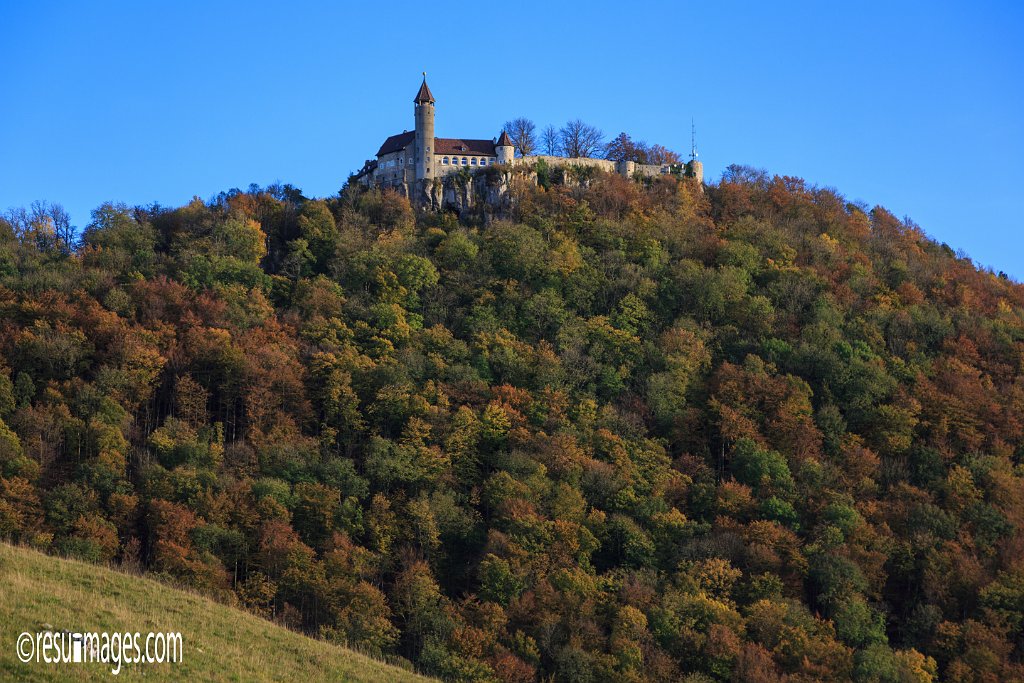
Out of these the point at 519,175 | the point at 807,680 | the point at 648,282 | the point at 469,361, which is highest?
the point at 519,175

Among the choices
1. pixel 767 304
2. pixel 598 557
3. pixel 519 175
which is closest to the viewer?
pixel 598 557

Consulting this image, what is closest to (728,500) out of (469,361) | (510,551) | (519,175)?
(510,551)

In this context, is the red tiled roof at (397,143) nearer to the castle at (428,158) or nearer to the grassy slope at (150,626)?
the castle at (428,158)

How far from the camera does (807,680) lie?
5522 centimetres

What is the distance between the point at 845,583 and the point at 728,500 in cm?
839

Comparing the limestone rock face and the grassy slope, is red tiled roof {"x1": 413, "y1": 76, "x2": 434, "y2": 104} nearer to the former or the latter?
the limestone rock face

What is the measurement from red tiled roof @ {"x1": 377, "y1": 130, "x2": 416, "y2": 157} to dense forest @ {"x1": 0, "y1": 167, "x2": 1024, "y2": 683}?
4773mm

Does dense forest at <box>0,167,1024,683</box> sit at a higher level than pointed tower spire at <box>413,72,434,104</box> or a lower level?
lower

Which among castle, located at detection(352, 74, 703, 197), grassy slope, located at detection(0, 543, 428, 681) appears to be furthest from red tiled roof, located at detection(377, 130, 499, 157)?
grassy slope, located at detection(0, 543, 428, 681)

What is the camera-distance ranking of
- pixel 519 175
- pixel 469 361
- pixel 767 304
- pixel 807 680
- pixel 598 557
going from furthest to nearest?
1. pixel 519 175
2. pixel 767 304
3. pixel 469 361
4. pixel 598 557
5. pixel 807 680

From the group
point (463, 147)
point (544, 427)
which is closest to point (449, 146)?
point (463, 147)

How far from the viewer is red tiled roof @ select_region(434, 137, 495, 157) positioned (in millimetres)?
101125

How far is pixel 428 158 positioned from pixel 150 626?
66039mm

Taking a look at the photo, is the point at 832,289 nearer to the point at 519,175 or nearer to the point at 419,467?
the point at 519,175
